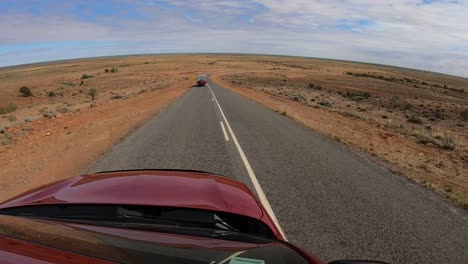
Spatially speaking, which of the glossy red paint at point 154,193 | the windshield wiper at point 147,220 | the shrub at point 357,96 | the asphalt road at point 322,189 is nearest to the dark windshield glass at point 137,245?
the windshield wiper at point 147,220

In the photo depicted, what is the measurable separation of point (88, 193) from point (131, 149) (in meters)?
8.17

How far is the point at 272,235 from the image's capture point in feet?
9.02

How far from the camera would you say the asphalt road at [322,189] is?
198 inches

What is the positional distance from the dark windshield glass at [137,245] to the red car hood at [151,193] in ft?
1.80

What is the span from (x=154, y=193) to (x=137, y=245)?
105cm

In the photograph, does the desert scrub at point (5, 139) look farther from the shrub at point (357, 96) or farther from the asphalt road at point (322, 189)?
the shrub at point (357, 96)

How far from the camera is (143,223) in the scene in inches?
99.7

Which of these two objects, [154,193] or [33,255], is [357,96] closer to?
[154,193]

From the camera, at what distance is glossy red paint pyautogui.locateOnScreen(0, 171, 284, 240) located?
2.85 metres

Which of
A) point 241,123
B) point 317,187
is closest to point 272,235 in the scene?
point 317,187

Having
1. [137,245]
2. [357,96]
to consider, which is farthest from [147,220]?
[357,96]

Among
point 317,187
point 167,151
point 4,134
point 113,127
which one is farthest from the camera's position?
point 113,127

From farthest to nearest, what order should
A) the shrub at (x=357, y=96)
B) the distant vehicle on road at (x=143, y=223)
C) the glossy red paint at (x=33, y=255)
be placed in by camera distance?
the shrub at (x=357, y=96)
the distant vehicle on road at (x=143, y=223)
the glossy red paint at (x=33, y=255)

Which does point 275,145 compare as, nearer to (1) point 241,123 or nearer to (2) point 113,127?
(1) point 241,123
